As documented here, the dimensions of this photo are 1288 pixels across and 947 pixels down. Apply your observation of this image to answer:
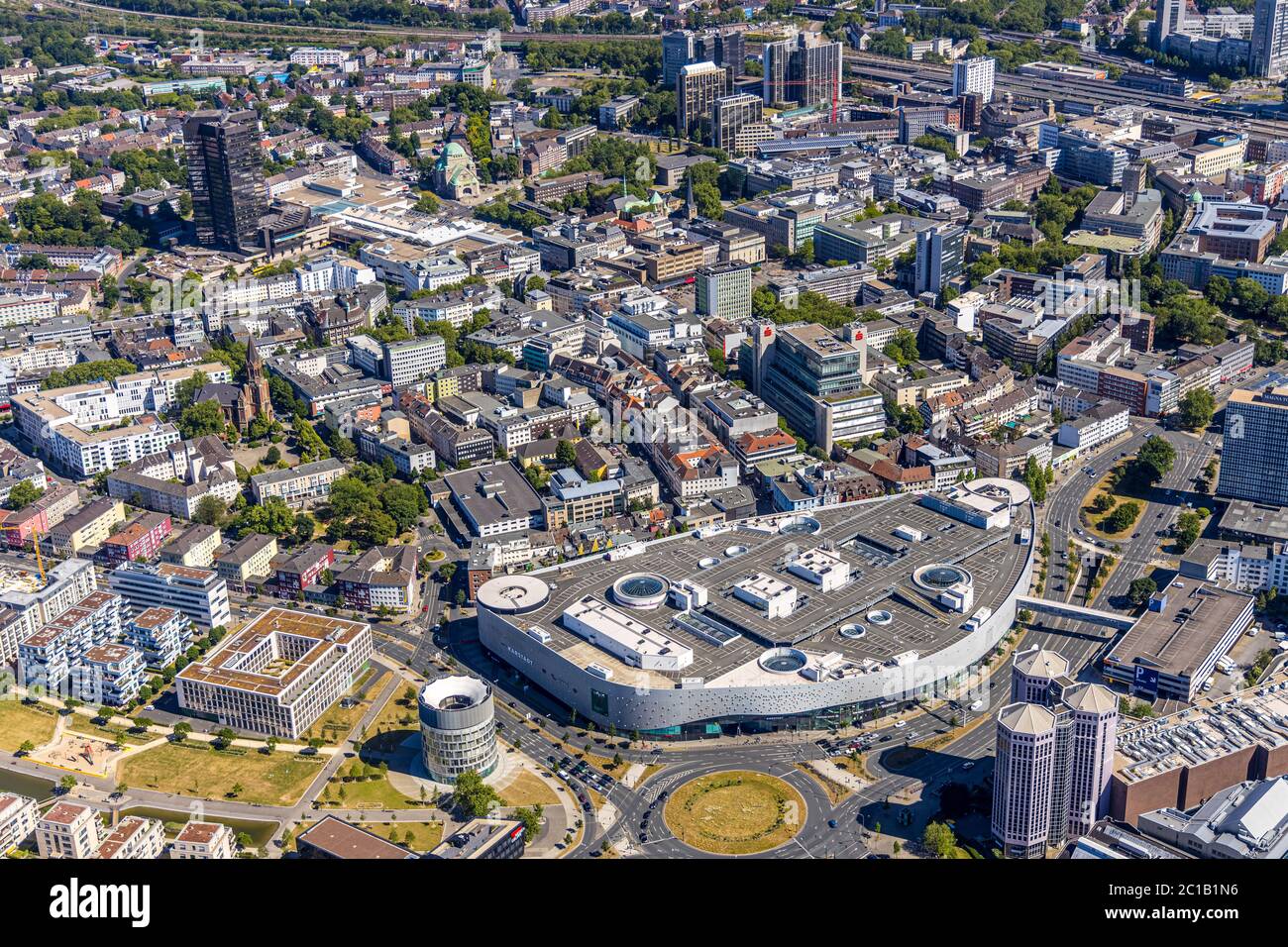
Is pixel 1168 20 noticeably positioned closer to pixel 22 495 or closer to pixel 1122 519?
pixel 1122 519

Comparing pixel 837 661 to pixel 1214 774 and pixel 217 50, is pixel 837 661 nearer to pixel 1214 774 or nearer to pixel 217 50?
pixel 1214 774

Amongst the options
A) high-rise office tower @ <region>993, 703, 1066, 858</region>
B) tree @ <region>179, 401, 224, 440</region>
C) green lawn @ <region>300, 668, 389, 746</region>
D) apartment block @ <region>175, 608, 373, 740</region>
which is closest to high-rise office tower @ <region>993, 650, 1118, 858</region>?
high-rise office tower @ <region>993, 703, 1066, 858</region>

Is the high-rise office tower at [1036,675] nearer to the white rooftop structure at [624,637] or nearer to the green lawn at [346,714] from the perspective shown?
the white rooftop structure at [624,637]

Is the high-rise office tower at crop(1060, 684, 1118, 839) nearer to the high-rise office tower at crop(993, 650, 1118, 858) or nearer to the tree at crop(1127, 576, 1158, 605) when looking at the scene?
the high-rise office tower at crop(993, 650, 1118, 858)

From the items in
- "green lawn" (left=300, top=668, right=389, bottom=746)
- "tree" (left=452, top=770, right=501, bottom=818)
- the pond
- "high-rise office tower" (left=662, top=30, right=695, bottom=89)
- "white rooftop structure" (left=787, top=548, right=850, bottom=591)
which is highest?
"high-rise office tower" (left=662, top=30, right=695, bottom=89)

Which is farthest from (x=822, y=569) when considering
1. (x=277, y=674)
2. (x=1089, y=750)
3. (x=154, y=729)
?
(x=154, y=729)

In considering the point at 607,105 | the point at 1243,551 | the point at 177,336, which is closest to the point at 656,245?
the point at 177,336
